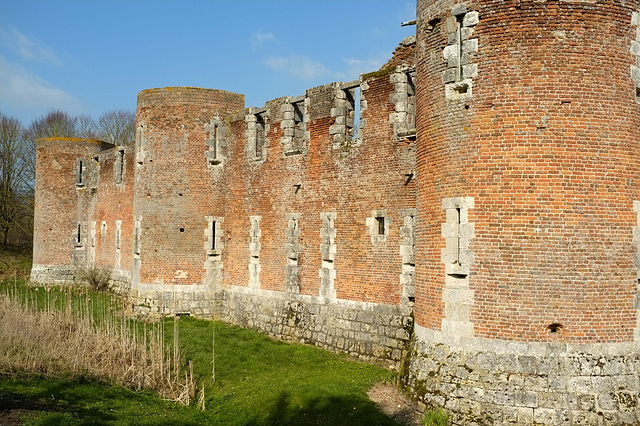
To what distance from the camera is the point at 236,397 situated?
1069 cm

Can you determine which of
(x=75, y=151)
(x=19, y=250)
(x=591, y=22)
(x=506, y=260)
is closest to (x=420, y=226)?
(x=506, y=260)

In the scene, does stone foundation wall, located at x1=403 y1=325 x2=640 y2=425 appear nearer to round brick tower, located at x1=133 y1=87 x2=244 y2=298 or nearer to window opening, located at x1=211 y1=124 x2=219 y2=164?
round brick tower, located at x1=133 y1=87 x2=244 y2=298

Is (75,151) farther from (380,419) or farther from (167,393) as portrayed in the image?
(380,419)

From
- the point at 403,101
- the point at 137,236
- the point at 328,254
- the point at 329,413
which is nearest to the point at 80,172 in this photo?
the point at 137,236

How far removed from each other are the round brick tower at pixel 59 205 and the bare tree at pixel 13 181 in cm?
943

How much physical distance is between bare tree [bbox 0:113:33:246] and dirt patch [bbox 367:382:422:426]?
31.9 m

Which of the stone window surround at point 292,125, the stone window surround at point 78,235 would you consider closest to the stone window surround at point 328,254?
the stone window surround at point 292,125

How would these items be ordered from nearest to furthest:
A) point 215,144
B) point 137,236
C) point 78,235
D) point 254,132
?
point 254,132
point 215,144
point 137,236
point 78,235

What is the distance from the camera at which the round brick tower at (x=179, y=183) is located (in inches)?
712

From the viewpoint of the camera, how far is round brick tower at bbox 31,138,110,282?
27.5m

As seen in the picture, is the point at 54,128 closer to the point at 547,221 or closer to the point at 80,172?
the point at 80,172

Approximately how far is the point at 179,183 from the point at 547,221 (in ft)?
41.2

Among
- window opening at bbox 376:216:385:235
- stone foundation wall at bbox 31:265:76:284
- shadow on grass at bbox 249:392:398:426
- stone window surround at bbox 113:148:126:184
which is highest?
stone window surround at bbox 113:148:126:184

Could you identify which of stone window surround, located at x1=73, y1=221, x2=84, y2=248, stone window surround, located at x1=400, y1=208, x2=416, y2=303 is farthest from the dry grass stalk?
stone window surround, located at x1=73, y1=221, x2=84, y2=248
